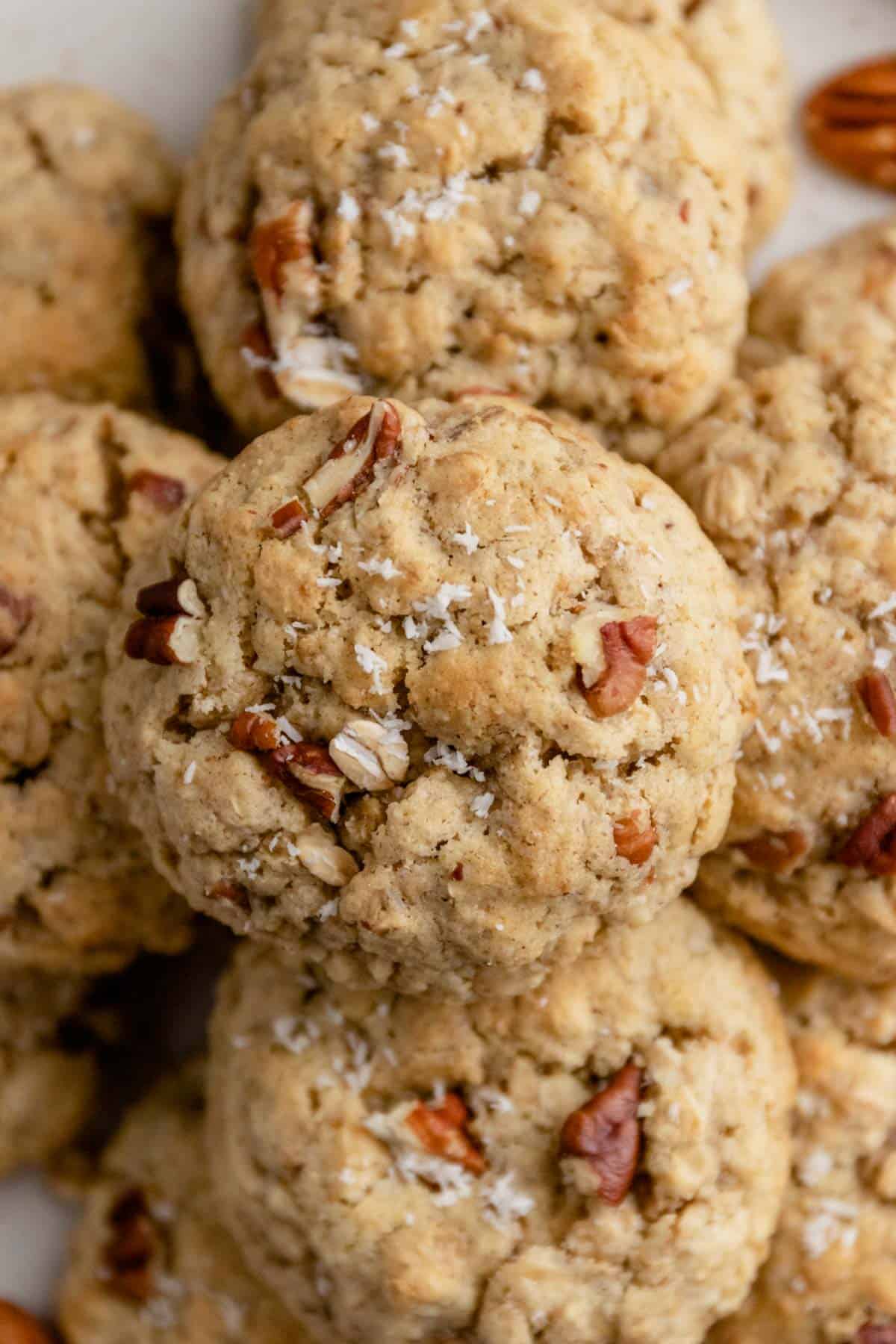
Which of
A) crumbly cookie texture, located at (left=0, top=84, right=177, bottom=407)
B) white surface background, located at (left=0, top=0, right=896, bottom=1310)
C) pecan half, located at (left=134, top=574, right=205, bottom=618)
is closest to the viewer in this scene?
pecan half, located at (left=134, top=574, right=205, bottom=618)

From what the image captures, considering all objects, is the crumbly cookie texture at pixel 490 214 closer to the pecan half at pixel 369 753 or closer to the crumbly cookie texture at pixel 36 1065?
the pecan half at pixel 369 753

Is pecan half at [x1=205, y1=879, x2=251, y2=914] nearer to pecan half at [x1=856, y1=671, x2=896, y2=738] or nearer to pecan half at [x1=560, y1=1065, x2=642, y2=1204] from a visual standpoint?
pecan half at [x1=560, y1=1065, x2=642, y2=1204]

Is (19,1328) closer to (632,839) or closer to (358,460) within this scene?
(632,839)

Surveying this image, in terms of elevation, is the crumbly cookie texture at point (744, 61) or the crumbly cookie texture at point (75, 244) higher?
the crumbly cookie texture at point (744, 61)

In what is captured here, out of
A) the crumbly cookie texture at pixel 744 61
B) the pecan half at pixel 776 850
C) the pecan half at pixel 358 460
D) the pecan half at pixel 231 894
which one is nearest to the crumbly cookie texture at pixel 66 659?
the pecan half at pixel 231 894

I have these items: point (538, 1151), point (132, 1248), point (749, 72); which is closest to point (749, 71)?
point (749, 72)

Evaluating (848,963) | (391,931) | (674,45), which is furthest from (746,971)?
(674,45)

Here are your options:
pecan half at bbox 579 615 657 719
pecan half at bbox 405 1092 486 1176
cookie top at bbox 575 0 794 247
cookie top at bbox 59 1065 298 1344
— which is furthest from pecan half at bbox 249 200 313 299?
cookie top at bbox 59 1065 298 1344
